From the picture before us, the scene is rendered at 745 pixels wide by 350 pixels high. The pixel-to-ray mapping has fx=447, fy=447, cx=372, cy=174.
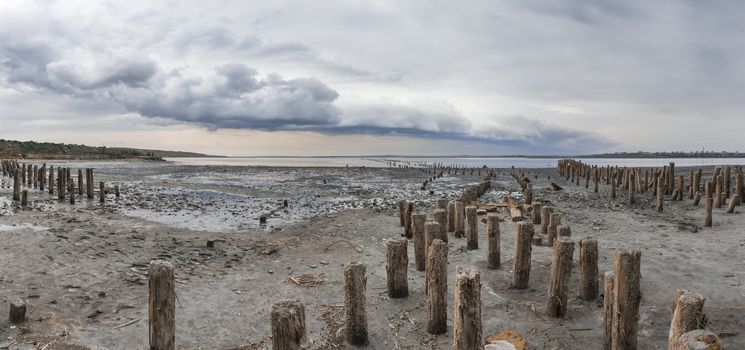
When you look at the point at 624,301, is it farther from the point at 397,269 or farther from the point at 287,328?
the point at 287,328

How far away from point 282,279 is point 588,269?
650 centimetres

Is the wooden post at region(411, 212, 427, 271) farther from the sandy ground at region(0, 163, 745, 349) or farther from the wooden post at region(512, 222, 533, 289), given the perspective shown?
the wooden post at region(512, 222, 533, 289)

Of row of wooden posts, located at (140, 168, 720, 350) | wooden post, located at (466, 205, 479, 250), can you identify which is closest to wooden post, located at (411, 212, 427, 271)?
row of wooden posts, located at (140, 168, 720, 350)

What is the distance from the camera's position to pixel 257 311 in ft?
27.7

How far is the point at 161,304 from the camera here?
19.8 feet

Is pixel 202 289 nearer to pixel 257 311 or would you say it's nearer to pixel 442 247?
pixel 257 311

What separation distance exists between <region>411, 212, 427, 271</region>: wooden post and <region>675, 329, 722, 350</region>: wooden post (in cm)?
725

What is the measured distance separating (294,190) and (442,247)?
27.4m

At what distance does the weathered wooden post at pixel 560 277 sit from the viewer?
762 centimetres

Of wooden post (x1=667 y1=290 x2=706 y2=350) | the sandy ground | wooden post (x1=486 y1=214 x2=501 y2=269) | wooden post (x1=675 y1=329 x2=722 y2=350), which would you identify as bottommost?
the sandy ground

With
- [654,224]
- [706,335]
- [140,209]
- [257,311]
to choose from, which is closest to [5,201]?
[140,209]

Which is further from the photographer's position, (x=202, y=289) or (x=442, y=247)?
(x=202, y=289)

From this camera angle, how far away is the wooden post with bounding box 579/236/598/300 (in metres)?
7.97

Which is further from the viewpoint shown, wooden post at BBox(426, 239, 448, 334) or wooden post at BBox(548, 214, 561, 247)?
wooden post at BBox(548, 214, 561, 247)
